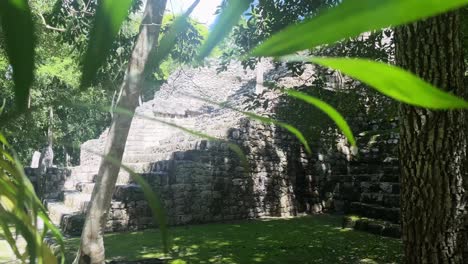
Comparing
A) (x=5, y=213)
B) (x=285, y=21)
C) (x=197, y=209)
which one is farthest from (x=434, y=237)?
(x=197, y=209)

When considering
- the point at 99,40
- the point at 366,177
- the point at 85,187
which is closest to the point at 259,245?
the point at 85,187

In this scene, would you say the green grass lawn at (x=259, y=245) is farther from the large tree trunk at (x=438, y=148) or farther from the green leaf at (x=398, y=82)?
the green leaf at (x=398, y=82)

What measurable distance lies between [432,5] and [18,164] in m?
0.26

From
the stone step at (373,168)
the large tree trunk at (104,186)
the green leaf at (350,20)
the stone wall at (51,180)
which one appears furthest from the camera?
the stone wall at (51,180)

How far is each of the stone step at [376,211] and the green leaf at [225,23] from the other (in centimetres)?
642

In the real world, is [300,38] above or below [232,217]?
above

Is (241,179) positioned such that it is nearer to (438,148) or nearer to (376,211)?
(376,211)

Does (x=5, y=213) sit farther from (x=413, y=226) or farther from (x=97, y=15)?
(x=413, y=226)

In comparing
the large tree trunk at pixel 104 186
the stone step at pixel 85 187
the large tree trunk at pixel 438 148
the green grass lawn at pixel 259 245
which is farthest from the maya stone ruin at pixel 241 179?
the large tree trunk at pixel 438 148

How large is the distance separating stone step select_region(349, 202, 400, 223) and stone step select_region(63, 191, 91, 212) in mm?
4455

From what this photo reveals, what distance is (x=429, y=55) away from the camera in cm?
225

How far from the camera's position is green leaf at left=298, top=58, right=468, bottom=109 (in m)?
0.17

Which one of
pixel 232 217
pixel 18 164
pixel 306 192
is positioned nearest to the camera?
pixel 18 164

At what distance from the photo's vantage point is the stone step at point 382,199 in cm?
641
